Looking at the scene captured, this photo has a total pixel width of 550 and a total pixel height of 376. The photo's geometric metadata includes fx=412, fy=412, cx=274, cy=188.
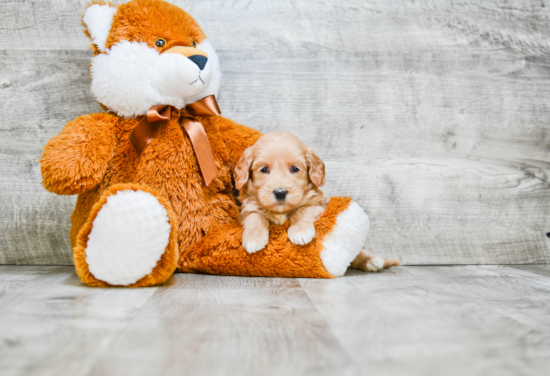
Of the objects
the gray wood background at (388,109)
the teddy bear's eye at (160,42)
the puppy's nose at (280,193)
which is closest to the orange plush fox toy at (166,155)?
the teddy bear's eye at (160,42)

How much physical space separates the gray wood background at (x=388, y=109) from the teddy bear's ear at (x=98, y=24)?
1.11ft

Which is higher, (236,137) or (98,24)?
(98,24)

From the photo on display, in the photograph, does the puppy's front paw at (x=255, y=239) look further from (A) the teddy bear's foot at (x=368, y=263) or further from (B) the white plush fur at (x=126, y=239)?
(A) the teddy bear's foot at (x=368, y=263)

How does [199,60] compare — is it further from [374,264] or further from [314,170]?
[374,264]

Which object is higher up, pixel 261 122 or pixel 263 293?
pixel 261 122

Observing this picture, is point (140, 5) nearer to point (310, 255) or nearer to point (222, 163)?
point (222, 163)

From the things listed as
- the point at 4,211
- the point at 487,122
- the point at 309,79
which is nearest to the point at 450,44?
the point at 487,122

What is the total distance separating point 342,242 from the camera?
121cm

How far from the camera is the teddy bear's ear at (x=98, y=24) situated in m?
1.21

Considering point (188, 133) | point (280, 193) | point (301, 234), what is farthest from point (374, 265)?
point (188, 133)

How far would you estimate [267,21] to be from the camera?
61.8 inches

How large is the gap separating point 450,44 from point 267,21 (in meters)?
0.73

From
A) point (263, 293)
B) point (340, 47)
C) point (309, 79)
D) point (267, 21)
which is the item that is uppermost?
point (267, 21)

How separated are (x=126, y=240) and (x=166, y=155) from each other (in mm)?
311
